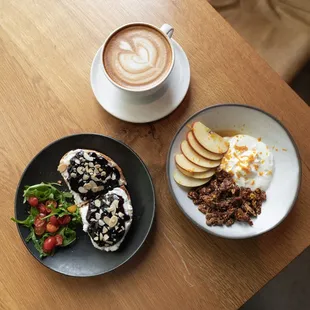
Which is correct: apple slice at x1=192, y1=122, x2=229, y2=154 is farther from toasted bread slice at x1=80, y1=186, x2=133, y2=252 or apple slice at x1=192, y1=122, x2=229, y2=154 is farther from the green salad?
the green salad

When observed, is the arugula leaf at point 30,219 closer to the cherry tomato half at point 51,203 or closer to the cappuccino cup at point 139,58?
the cherry tomato half at point 51,203

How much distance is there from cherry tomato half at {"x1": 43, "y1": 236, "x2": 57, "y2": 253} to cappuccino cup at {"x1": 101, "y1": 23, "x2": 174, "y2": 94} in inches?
17.8

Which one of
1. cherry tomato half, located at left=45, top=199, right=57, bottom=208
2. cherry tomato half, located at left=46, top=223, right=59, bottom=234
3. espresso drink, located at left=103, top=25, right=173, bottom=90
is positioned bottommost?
cherry tomato half, located at left=46, top=223, right=59, bottom=234

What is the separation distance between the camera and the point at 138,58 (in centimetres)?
116

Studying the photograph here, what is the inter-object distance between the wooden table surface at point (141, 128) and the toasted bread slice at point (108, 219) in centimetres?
9

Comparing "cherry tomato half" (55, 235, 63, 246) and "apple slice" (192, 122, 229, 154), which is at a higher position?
"apple slice" (192, 122, 229, 154)

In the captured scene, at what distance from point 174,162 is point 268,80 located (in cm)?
37

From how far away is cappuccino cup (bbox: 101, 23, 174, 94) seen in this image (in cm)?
116

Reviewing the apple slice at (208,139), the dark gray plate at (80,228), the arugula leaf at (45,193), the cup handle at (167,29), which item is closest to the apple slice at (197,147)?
the apple slice at (208,139)

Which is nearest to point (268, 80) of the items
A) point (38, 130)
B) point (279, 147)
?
point (279, 147)

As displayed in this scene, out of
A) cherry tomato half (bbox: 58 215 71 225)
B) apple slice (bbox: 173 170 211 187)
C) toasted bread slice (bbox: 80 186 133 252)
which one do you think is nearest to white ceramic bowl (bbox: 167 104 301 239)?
apple slice (bbox: 173 170 211 187)

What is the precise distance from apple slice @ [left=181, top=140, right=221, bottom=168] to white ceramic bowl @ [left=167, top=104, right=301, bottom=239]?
2 cm

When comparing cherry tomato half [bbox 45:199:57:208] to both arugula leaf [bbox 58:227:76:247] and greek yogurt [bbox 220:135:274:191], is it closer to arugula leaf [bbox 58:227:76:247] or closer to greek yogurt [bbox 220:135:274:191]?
arugula leaf [bbox 58:227:76:247]

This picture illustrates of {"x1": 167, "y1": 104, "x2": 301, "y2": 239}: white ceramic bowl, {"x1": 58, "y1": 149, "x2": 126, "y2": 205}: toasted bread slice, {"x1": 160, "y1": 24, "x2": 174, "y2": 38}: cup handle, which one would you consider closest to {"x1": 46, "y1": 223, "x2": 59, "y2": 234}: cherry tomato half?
{"x1": 58, "y1": 149, "x2": 126, "y2": 205}: toasted bread slice
